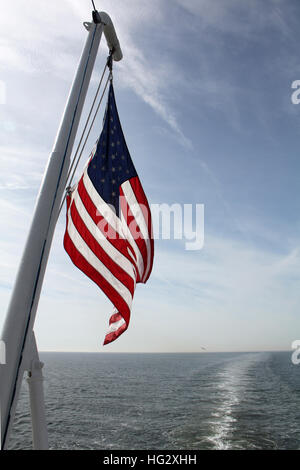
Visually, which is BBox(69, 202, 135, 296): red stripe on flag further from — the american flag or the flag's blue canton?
the flag's blue canton

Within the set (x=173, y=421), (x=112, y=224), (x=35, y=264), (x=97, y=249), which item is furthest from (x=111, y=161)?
(x=173, y=421)

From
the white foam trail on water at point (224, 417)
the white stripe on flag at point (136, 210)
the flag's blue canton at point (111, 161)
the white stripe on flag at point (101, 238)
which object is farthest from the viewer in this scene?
the white foam trail on water at point (224, 417)

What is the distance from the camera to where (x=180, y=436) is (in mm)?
21750

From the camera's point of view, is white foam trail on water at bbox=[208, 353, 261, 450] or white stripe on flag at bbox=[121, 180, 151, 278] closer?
white stripe on flag at bbox=[121, 180, 151, 278]

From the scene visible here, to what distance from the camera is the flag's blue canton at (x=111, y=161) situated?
15.7 ft

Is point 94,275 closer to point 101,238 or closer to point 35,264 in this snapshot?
point 101,238

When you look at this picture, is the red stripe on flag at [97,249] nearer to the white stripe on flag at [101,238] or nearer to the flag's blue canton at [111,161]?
the white stripe on flag at [101,238]

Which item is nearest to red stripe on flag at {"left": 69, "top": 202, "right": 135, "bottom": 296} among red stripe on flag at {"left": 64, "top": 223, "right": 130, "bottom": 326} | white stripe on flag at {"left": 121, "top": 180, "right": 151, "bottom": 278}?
red stripe on flag at {"left": 64, "top": 223, "right": 130, "bottom": 326}

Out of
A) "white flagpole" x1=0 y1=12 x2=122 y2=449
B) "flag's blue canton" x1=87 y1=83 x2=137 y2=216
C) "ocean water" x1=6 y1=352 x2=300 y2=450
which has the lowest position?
"ocean water" x1=6 y1=352 x2=300 y2=450

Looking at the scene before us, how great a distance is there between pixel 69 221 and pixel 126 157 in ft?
5.14

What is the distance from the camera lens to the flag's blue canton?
15.7 feet

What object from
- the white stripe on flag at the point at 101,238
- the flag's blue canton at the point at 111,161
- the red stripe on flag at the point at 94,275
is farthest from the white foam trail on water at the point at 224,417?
the flag's blue canton at the point at 111,161
